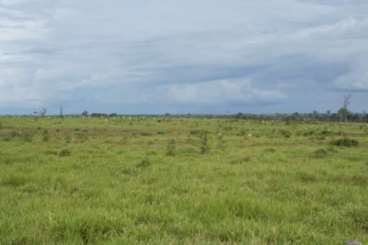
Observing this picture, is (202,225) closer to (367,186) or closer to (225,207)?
(225,207)

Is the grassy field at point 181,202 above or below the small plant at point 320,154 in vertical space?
below

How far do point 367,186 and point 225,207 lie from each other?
516 cm

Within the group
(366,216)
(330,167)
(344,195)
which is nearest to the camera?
(366,216)

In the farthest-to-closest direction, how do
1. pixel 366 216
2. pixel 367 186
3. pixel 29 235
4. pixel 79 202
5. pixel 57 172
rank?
pixel 57 172 < pixel 367 186 < pixel 79 202 < pixel 366 216 < pixel 29 235

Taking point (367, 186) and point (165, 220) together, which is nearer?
point (165, 220)

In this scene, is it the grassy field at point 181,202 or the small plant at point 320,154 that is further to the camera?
the small plant at point 320,154

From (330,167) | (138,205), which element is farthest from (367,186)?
(138,205)

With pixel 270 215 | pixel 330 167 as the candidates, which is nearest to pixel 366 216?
pixel 270 215

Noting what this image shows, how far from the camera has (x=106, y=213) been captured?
307 inches

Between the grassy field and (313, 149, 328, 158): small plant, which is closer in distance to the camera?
the grassy field

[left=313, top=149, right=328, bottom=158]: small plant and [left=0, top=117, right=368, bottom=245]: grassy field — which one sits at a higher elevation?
[left=313, top=149, right=328, bottom=158]: small plant

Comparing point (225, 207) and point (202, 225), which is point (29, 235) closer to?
point (202, 225)

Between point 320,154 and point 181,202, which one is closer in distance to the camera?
point 181,202

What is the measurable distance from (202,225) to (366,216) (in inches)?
112
